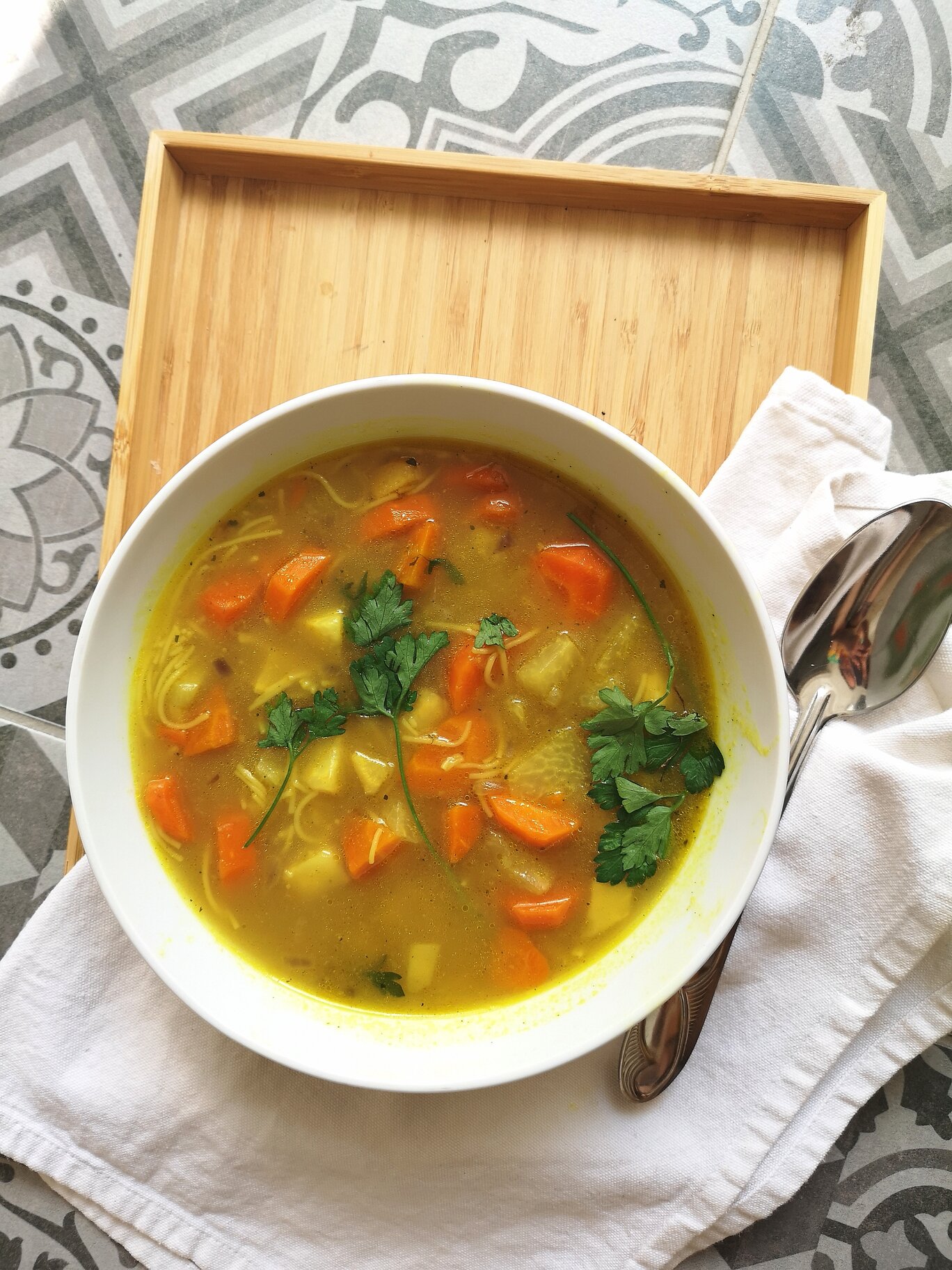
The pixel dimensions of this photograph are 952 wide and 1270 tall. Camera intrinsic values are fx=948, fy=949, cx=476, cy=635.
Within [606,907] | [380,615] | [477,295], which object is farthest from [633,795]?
[477,295]

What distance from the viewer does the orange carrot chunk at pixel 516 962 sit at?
2.43 meters

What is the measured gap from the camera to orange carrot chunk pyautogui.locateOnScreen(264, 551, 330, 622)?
241 centimetres

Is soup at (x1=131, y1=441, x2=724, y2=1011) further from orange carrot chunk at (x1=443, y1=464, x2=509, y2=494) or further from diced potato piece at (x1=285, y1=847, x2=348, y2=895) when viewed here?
orange carrot chunk at (x1=443, y1=464, x2=509, y2=494)

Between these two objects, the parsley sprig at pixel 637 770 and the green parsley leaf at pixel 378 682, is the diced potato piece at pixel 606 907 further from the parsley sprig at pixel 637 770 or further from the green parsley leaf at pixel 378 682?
the green parsley leaf at pixel 378 682

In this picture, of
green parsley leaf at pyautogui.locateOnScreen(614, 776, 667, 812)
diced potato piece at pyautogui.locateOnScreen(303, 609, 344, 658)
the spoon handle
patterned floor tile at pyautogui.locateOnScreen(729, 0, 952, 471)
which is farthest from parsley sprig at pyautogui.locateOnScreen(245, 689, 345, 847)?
patterned floor tile at pyautogui.locateOnScreen(729, 0, 952, 471)

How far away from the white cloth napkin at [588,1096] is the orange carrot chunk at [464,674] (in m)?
0.76

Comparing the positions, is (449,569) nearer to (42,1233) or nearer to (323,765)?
(323,765)

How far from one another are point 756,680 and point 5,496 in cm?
230

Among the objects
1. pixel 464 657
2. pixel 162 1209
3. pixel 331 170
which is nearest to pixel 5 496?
pixel 331 170

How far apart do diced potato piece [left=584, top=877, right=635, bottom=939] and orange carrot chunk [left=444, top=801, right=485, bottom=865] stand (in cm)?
33

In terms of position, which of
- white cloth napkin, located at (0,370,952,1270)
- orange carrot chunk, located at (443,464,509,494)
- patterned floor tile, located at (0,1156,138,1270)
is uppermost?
orange carrot chunk, located at (443,464,509,494)

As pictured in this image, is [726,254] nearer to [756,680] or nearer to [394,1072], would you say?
[756,680]

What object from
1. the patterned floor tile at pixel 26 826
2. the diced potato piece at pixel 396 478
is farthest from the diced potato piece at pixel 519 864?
the patterned floor tile at pixel 26 826

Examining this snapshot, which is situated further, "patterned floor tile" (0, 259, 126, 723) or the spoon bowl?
"patterned floor tile" (0, 259, 126, 723)
